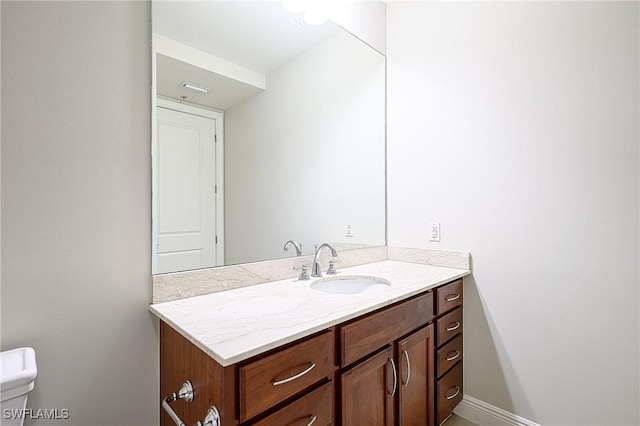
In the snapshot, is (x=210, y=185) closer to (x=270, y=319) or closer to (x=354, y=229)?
(x=270, y=319)

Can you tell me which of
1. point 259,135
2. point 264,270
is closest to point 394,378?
point 264,270

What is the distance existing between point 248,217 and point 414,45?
1.57 metres

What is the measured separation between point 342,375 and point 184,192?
93 centimetres

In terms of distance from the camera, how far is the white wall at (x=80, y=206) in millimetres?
966

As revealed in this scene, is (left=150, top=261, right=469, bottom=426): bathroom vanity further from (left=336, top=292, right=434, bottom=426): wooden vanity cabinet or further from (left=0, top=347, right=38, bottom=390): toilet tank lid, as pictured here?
(left=0, top=347, right=38, bottom=390): toilet tank lid

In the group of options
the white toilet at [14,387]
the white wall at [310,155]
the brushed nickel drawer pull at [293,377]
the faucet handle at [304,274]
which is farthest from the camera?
the faucet handle at [304,274]

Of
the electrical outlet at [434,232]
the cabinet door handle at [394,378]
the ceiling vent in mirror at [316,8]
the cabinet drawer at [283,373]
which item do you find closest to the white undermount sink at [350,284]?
the cabinet door handle at [394,378]

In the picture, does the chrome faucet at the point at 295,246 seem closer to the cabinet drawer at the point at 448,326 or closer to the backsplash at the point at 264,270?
the backsplash at the point at 264,270

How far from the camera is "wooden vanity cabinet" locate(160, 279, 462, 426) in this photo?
0.87 meters

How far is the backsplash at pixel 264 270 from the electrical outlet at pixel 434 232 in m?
0.08

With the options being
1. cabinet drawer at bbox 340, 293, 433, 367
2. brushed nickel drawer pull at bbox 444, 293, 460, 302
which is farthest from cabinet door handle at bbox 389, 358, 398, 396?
brushed nickel drawer pull at bbox 444, 293, 460, 302

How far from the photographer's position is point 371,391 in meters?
1.23

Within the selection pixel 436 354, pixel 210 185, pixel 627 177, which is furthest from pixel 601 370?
pixel 210 185

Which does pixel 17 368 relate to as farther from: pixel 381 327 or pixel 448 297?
pixel 448 297
